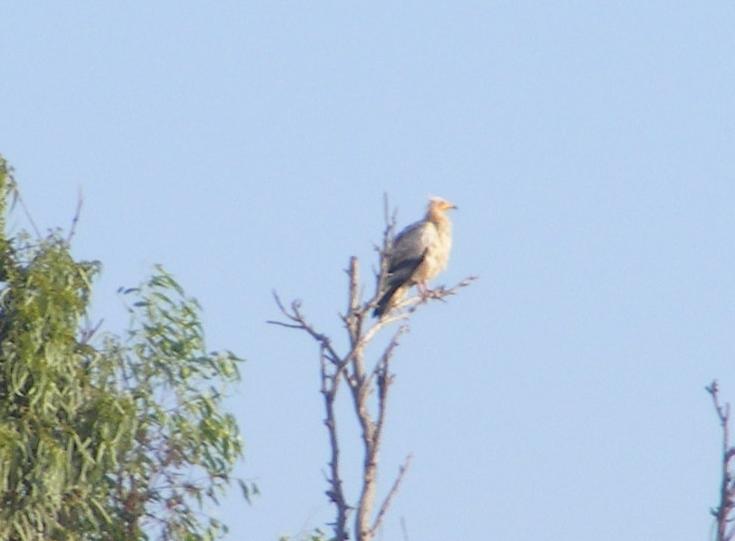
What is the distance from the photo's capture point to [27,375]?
10523 millimetres

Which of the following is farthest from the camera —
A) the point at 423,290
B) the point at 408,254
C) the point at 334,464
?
the point at 408,254

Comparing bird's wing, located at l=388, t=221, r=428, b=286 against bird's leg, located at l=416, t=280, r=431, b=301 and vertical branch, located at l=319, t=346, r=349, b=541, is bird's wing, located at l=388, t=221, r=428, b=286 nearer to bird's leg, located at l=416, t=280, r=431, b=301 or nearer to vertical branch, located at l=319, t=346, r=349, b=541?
bird's leg, located at l=416, t=280, r=431, b=301

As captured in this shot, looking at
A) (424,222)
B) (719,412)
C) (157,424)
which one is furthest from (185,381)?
(719,412)

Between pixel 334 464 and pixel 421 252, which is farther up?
pixel 421 252

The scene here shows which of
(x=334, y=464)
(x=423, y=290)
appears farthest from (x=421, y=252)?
(x=334, y=464)

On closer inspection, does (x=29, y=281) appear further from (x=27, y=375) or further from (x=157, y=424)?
(x=157, y=424)

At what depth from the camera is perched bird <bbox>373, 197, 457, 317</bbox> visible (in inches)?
557

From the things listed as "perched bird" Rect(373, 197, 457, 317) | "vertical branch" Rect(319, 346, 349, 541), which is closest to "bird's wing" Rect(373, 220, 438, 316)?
"perched bird" Rect(373, 197, 457, 317)

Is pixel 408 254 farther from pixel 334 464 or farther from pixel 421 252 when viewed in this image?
pixel 334 464

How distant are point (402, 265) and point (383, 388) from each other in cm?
576

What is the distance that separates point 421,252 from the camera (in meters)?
14.5

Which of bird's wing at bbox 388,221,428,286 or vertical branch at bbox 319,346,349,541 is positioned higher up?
bird's wing at bbox 388,221,428,286

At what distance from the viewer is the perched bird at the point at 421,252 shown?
46.4 feet

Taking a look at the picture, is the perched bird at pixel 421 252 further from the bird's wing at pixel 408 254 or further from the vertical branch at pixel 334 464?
the vertical branch at pixel 334 464
